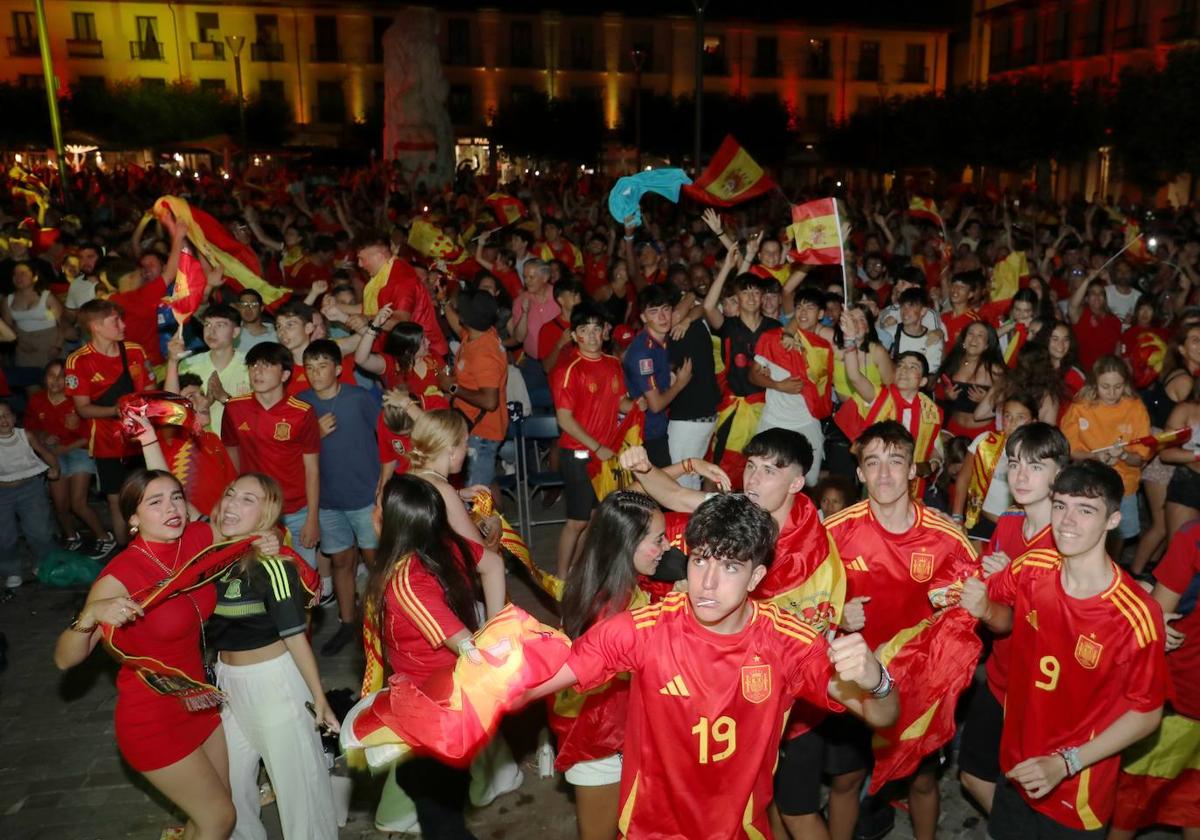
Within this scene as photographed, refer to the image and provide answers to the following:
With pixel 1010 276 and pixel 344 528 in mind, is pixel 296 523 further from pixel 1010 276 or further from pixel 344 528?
pixel 1010 276

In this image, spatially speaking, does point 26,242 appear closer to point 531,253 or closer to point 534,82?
point 531,253

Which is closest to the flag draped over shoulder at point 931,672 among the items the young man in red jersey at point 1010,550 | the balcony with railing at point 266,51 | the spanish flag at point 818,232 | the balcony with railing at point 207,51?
the young man in red jersey at point 1010,550

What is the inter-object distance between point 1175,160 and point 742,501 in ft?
108

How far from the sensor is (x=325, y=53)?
2344 inches

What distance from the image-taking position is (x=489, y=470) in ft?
24.8

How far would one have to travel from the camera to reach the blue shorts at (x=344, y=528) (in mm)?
6570

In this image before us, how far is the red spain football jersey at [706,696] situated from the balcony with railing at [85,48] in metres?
65.8

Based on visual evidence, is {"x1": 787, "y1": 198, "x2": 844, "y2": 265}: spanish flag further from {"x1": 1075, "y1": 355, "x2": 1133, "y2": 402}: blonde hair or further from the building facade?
the building facade

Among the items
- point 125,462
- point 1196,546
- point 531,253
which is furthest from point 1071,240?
point 125,462

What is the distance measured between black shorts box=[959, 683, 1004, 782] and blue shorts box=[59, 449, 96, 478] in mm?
7242

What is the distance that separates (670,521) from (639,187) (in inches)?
229

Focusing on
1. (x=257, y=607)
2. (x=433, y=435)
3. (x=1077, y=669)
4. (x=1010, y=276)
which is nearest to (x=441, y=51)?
(x=1010, y=276)

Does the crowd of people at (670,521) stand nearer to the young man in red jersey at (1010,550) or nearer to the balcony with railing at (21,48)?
the young man in red jersey at (1010,550)

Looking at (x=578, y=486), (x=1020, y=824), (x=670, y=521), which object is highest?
(x=670, y=521)
